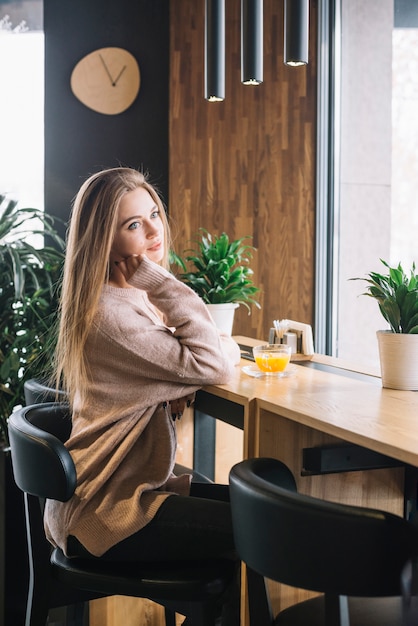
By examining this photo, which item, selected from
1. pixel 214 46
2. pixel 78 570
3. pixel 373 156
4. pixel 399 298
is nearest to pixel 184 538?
pixel 78 570

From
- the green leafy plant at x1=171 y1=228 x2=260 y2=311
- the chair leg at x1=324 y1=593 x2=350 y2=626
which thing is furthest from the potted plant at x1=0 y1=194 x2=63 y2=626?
the chair leg at x1=324 y1=593 x2=350 y2=626

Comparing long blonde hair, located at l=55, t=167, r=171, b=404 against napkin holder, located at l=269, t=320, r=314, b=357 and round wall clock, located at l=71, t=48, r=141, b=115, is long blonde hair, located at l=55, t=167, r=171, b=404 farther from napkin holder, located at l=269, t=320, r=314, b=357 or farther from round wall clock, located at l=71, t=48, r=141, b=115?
round wall clock, located at l=71, t=48, r=141, b=115

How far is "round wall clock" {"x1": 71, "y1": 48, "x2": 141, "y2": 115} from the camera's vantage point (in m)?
4.36

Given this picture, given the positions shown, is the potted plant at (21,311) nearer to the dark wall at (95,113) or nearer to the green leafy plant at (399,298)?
the dark wall at (95,113)

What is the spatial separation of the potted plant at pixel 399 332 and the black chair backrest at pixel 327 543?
874 mm

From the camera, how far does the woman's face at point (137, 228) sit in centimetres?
204

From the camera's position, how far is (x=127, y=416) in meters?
1.84

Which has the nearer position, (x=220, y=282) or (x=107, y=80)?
(x=220, y=282)

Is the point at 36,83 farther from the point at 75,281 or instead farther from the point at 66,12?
the point at 75,281

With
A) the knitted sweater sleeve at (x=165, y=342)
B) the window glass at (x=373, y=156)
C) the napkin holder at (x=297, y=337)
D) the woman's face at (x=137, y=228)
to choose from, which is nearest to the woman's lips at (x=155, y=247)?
the woman's face at (x=137, y=228)

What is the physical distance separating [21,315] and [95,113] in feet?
5.15

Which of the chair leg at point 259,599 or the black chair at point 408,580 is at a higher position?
the black chair at point 408,580

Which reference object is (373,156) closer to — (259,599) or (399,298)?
(399,298)

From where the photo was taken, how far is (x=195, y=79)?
14.1 ft
